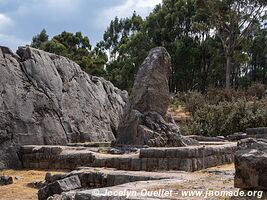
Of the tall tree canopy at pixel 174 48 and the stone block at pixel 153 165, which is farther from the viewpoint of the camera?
the tall tree canopy at pixel 174 48

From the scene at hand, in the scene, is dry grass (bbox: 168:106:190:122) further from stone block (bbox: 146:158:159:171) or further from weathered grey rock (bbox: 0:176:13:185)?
weathered grey rock (bbox: 0:176:13:185)

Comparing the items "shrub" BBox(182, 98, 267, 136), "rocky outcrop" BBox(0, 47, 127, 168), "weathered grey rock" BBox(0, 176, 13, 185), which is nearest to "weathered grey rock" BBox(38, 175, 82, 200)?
"weathered grey rock" BBox(0, 176, 13, 185)

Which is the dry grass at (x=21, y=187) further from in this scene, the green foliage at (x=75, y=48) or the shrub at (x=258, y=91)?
the green foliage at (x=75, y=48)

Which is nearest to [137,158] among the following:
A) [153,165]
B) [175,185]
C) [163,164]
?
[153,165]

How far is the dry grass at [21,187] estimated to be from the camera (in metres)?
7.91

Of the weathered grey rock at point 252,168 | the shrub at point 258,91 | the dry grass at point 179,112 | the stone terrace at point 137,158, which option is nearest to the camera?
the weathered grey rock at point 252,168

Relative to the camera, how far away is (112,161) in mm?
9570

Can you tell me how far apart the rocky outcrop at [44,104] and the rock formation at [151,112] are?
111 inches

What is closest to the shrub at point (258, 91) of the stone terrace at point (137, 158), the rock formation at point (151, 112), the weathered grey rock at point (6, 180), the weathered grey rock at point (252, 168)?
the rock formation at point (151, 112)

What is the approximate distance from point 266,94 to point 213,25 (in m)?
7.54

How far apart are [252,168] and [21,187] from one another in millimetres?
5769

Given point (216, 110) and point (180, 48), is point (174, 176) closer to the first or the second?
point (216, 110)

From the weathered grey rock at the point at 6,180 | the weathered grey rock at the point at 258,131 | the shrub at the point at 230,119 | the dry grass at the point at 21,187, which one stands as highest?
the shrub at the point at 230,119

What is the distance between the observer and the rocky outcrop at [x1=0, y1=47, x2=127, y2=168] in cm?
1220
